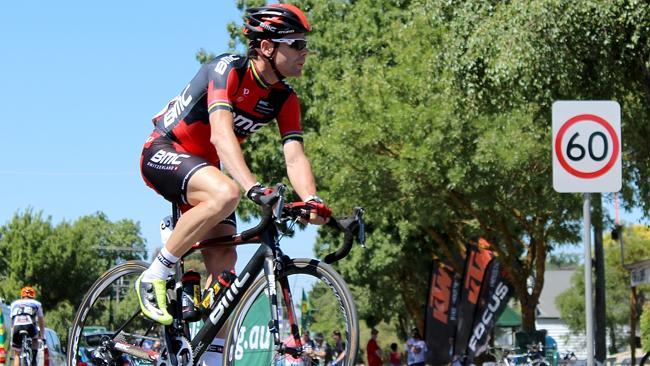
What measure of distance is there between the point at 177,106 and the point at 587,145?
477 centimetres

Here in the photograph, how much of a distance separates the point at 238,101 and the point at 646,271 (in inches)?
1121

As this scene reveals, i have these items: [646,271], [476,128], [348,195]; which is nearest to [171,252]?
[476,128]

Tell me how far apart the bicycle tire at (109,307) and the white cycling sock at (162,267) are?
421 millimetres

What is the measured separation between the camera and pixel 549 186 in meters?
31.0

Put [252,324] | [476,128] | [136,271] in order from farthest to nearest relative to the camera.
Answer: [476,128], [136,271], [252,324]

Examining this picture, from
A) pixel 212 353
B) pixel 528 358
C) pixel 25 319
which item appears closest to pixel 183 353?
pixel 212 353

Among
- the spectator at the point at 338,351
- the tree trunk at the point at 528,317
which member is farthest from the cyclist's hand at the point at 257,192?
the tree trunk at the point at 528,317

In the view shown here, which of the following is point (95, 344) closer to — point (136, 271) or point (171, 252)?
point (136, 271)

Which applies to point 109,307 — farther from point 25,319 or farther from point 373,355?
point 373,355

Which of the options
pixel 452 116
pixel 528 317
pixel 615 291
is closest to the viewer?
pixel 452 116

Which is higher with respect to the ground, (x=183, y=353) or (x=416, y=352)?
(x=416, y=352)

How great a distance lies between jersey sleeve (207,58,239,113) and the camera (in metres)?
7.00

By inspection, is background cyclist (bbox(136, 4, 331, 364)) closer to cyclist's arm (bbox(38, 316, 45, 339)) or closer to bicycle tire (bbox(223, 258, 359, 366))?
bicycle tire (bbox(223, 258, 359, 366))

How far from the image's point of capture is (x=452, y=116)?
30391 mm
